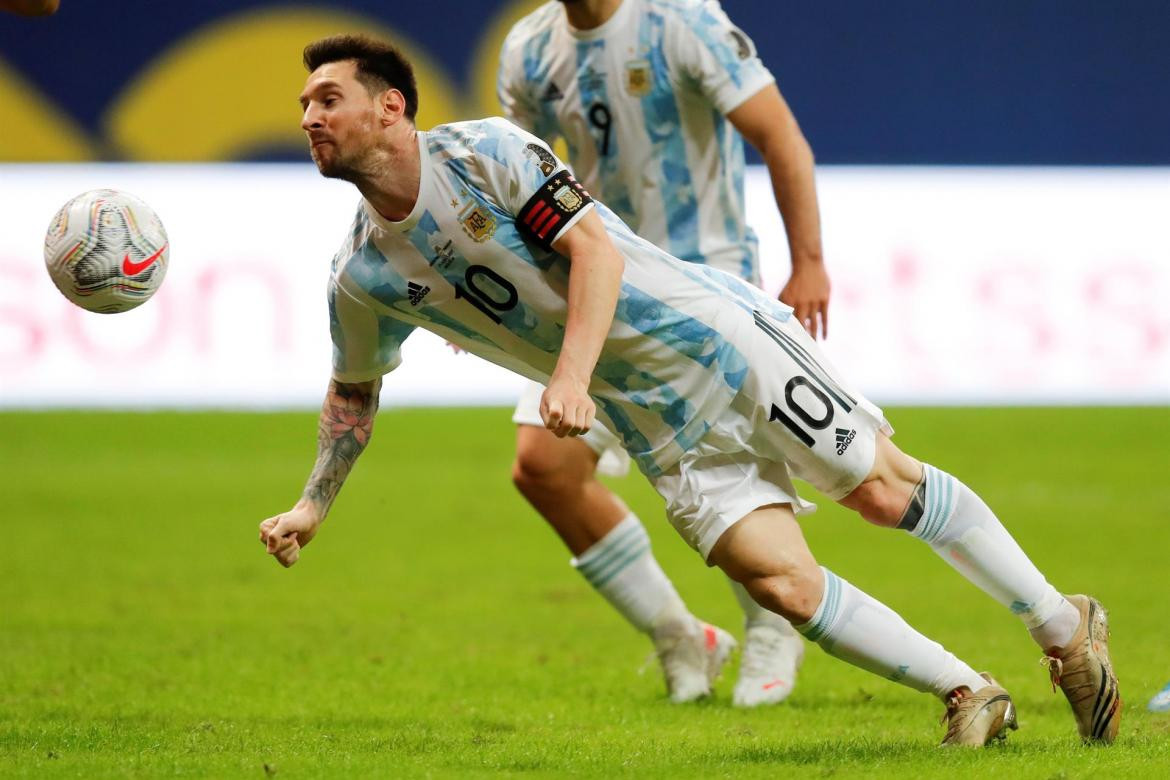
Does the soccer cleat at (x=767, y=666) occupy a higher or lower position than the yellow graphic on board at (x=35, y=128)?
higher

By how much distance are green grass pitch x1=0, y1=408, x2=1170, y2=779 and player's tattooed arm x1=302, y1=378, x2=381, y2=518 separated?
757 mm

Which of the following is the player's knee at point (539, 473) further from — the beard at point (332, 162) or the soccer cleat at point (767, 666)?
the beard at point (332, 162)

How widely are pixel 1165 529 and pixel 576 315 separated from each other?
6.69m

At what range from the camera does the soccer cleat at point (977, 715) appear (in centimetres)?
416

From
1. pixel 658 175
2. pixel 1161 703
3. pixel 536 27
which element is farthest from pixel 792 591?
pixel 536 27

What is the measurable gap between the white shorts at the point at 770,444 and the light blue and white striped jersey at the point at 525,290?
0.16 ft

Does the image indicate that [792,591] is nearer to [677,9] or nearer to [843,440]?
[843,440]

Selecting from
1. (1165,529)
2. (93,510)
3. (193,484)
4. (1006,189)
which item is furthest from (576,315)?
(1006,189)

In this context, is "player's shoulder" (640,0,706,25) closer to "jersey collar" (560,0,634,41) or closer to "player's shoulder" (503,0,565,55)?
"jersey collar" (560,0,634,41)

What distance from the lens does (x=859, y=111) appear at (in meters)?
15.2

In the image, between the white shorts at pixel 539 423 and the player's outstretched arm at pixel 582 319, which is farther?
the white shorts at pixel 539 423

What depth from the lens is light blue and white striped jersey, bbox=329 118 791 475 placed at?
159 inches

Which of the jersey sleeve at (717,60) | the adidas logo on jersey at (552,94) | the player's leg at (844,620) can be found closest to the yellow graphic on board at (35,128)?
the adidas logo on jersey at (552,94)

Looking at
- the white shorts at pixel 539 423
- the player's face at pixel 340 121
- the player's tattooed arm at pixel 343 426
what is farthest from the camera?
the white shorts at pixel 539 423
